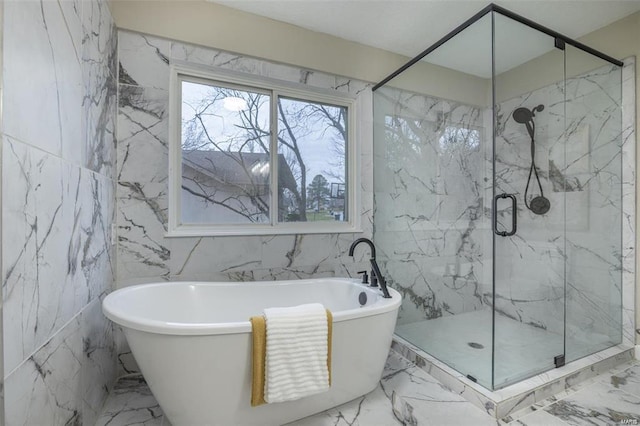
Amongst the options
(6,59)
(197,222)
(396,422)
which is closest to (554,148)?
(396,422)

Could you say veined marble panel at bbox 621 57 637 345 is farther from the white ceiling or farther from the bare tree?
the bare tree

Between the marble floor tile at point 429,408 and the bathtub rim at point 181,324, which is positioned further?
the marble floor tile at point 429,408

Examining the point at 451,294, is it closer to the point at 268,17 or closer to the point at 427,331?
the point at 427,331

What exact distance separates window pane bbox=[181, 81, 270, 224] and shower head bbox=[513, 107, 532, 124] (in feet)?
6.61

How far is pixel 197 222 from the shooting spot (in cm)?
208

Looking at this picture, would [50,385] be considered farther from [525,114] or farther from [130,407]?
[525,114]

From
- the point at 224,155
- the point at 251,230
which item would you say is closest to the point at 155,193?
the point at 224,155

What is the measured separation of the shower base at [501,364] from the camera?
4.97ft

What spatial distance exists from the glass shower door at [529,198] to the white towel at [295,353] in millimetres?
1235

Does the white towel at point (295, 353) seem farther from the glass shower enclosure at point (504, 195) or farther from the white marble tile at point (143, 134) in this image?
the white marble tile at point (143, 134)

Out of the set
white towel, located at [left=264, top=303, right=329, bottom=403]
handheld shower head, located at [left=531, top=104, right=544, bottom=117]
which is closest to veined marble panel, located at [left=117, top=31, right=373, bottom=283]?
white towel, located at [left=264, top=303, right=329, bottom=403]

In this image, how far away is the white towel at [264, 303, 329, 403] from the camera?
1209 millimetres

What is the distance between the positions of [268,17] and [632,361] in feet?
11.9

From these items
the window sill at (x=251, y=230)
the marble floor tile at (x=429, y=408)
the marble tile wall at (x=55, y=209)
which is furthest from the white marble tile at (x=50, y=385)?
the window sill at (x=251, y=230)
